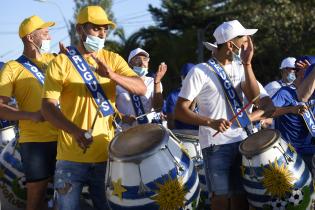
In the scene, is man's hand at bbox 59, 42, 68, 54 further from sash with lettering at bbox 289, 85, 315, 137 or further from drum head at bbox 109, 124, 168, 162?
sash with lettering at bbox 289, 85, 315, 137

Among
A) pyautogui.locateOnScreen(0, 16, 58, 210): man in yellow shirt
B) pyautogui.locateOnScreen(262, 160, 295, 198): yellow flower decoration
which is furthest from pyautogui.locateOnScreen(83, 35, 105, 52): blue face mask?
pyautogui.locateOnScreen(262, 160, 295, 198): yellow flower decoration

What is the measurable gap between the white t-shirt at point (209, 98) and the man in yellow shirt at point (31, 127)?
1316 mm

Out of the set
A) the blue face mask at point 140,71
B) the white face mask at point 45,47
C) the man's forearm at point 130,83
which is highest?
the man's forearm at point 130,83

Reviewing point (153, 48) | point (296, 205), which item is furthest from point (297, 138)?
point (153, 48)

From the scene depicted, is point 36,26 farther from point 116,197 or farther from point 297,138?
point 297,138

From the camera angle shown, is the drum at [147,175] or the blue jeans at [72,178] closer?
the drum at [147,175]

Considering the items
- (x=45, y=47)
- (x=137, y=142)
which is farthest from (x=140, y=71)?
(x=137, y=142)

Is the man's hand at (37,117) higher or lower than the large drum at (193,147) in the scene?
higher

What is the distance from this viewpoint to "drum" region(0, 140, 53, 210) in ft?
20.1

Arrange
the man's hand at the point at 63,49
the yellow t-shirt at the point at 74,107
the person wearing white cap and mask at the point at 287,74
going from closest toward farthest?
the yellow t-shirt at the point at 74,107, the man's hand at the point at 63,49, the person wearing white cap and mask at the point at 287,74

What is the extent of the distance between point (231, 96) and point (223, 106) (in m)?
0.11

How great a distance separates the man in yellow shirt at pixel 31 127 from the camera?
5277mm

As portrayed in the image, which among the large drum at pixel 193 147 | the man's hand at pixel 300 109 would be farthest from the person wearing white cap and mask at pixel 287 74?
the man's hand at pixel 300 109

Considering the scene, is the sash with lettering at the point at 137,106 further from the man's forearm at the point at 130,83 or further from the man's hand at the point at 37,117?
the man's forearm at the point at 130,83
